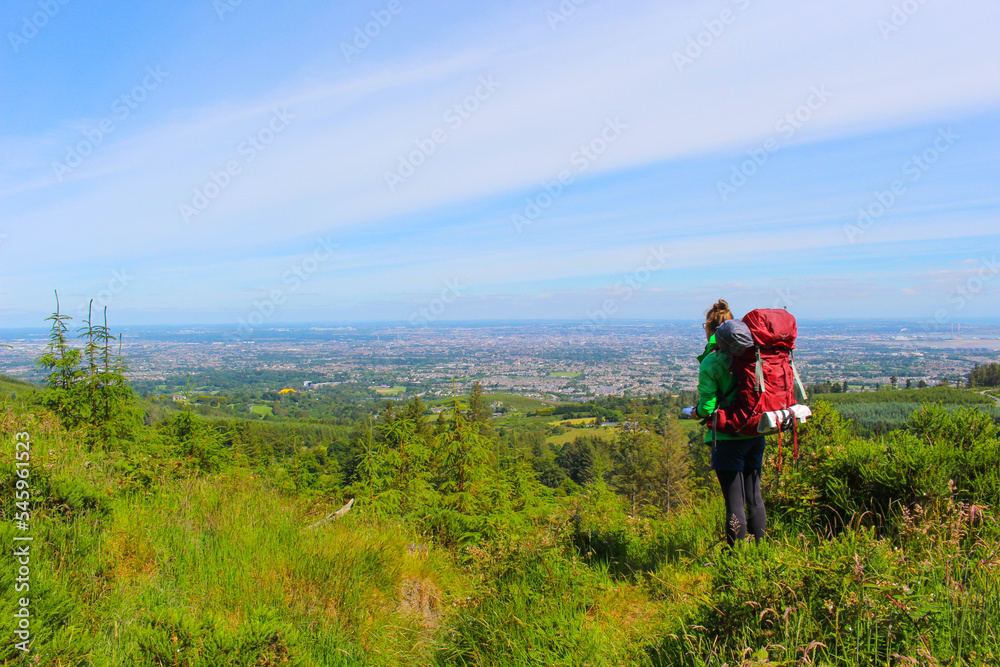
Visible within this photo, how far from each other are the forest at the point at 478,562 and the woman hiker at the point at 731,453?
0.89 feet

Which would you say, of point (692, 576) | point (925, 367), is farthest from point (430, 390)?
point (692, 576)

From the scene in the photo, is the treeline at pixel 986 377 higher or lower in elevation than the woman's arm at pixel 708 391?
lower

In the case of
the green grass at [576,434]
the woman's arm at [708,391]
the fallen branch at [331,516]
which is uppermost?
the woman's arm at [708,391]

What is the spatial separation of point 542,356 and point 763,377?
9293 cm

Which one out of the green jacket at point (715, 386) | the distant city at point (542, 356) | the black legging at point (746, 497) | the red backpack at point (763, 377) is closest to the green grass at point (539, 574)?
the black legging at point (746, 497)

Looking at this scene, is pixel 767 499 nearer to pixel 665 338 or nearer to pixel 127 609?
pixel 127 609

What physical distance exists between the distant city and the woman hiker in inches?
1902

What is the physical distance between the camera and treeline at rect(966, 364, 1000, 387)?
26219 mm

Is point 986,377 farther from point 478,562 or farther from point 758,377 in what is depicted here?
point 478,562

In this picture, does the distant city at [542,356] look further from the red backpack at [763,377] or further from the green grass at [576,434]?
the red backpack at [763,377]

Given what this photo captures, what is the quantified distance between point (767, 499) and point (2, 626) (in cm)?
475

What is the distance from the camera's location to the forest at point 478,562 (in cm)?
194

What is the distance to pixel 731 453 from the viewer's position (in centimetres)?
352

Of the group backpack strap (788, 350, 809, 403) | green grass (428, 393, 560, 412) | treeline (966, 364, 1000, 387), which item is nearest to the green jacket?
backpack strap (788, 350, 809, 403)
